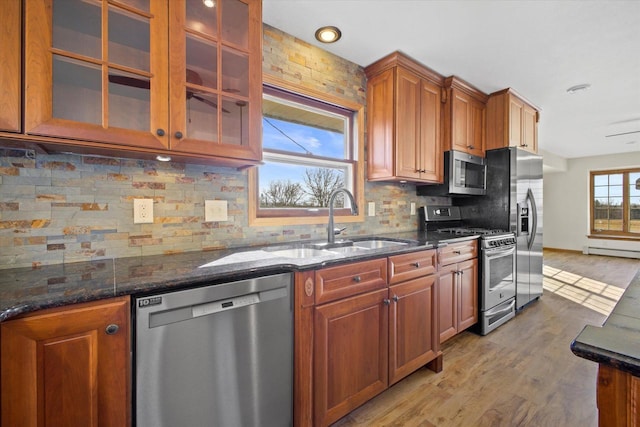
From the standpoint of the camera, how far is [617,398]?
1.95 ft

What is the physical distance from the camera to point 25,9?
1019 millimetres

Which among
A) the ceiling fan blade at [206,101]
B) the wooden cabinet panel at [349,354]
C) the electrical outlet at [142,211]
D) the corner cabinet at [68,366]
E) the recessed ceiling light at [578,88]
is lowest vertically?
the wooden cabinet panel at [349,354]

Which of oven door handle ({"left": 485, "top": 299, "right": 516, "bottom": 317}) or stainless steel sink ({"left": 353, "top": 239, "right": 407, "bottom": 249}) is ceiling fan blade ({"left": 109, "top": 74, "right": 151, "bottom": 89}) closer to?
stainless steel sink ({"left": 353, "top": 239, "right": 407, "bottom": 249})

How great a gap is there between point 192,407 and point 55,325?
1.85 ft

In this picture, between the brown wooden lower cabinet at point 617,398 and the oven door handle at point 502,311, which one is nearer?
the brown wooden lower cabinet at point 617,398

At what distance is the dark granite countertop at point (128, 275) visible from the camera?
0.89 m

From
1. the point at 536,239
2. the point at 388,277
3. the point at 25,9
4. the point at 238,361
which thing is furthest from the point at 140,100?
the point at 536,239

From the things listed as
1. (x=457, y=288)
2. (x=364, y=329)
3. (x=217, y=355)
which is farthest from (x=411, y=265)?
(x=217, y=355)

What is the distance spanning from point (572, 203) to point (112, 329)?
9485 mm

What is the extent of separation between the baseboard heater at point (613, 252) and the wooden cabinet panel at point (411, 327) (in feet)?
24.3

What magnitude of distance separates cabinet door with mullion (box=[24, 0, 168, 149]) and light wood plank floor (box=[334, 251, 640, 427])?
1876 millimetres

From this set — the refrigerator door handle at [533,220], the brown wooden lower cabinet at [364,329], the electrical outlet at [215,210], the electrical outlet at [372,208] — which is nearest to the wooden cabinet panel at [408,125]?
the electrical outlet at [372,208]

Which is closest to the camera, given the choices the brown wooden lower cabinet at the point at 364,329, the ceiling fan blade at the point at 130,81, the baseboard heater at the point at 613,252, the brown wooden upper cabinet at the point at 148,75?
the brown wooden upper cabinet at the point at 148,75

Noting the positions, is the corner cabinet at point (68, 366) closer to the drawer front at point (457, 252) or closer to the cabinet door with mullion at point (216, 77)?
the cabinet door with mullion at point (216, 77)
